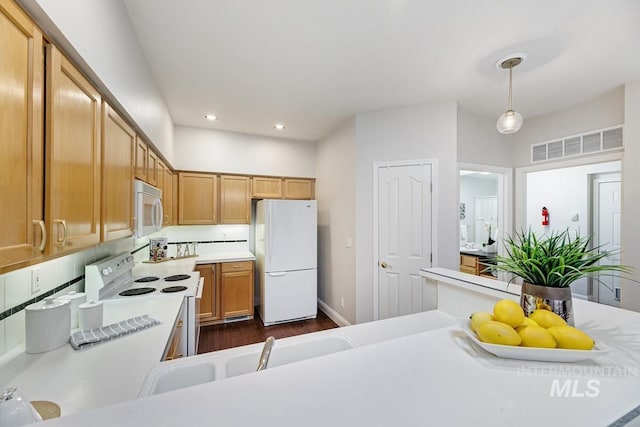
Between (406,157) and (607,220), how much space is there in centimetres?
330

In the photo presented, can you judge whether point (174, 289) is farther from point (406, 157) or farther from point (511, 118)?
point (511, 118)

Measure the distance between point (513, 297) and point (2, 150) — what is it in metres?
1.93

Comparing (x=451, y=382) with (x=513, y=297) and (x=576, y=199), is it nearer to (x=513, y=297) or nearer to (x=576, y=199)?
(x=513, y=297)

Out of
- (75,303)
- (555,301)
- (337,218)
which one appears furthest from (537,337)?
(337,218)

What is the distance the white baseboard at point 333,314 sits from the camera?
11.4 ft

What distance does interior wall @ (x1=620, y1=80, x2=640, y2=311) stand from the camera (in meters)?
2.30

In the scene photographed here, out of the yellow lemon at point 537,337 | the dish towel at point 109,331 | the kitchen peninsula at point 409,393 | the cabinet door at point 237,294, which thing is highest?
the yellow lemon at point 537,337

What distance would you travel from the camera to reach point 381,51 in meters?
A: 2.01

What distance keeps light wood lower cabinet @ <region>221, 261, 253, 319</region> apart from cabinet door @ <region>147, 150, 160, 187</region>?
147cm

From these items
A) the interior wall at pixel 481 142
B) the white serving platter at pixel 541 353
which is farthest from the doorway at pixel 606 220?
the white serving platter at pixel 541 353

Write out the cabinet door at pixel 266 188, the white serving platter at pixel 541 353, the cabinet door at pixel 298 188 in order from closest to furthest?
the white serving platter at pixel 541 353, the cabinet door at pixel 266 188, the cabinet door at pixel 298 188

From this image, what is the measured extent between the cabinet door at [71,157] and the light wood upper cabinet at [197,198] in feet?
8.36

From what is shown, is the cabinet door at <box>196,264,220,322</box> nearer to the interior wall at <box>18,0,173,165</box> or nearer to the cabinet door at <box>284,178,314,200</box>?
the cabinet door at <box>284,178,314,200</box>

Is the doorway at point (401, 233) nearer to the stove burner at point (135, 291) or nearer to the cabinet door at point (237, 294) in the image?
the cabinet door at point (237, 294)
